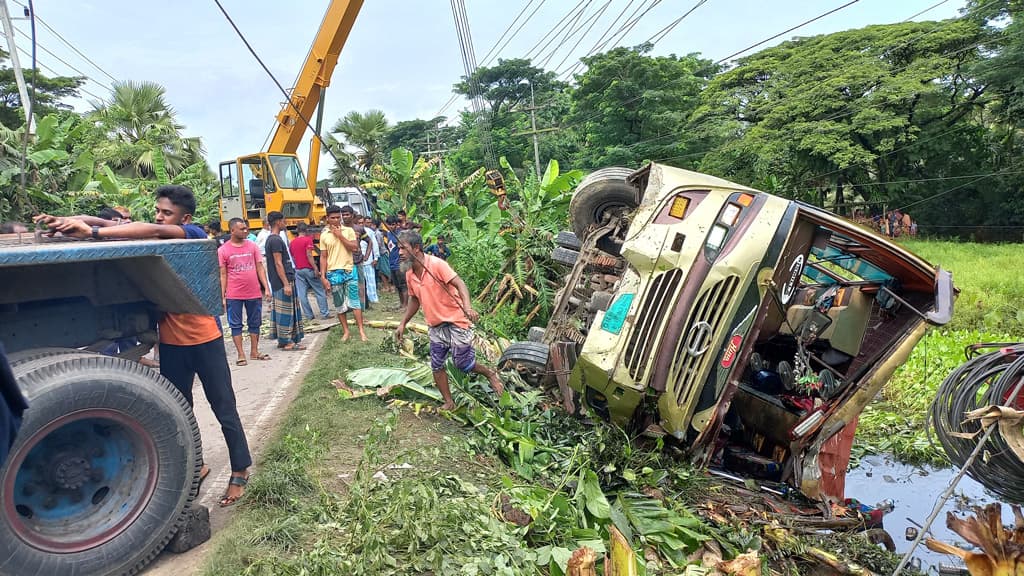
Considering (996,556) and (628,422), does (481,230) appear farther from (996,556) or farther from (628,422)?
(996,556)

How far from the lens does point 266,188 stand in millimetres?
13367

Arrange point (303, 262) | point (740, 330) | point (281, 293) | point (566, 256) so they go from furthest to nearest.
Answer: point (303, 262) < point (281, 293) < point (566, 256) < point (740, 330)

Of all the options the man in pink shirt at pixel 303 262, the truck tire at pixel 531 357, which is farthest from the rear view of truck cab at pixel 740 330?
the man in pink shirt at pixel 303 262

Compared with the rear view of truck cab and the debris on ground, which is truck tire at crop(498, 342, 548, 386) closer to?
the rear view of truck cab

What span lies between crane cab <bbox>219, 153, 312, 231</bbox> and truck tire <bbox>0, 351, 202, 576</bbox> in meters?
10.8

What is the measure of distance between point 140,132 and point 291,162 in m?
14.3

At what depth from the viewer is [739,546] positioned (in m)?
4.01

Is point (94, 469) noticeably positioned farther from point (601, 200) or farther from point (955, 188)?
point (955, 188)

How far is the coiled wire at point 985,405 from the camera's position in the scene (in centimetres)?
397

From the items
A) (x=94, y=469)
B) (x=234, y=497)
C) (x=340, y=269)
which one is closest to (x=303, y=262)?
(x=340, y=269)

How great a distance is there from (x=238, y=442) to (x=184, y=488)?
0.73m

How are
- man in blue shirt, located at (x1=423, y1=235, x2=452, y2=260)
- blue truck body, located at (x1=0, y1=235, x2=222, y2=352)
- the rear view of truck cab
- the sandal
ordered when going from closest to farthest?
blue truck body, located at (x1=0, y1=235, x2=222, y2=352)
the sandal
the rear view of truck cab
man in blue shirt, located at (x1=423, y1=235, x2=452, y2=260)

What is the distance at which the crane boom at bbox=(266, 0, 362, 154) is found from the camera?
480 inches

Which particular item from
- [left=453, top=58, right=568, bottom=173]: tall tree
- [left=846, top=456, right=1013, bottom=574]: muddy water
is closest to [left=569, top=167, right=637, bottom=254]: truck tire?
[left=846, top=456, right=1013, bottom=574]: muddy water
